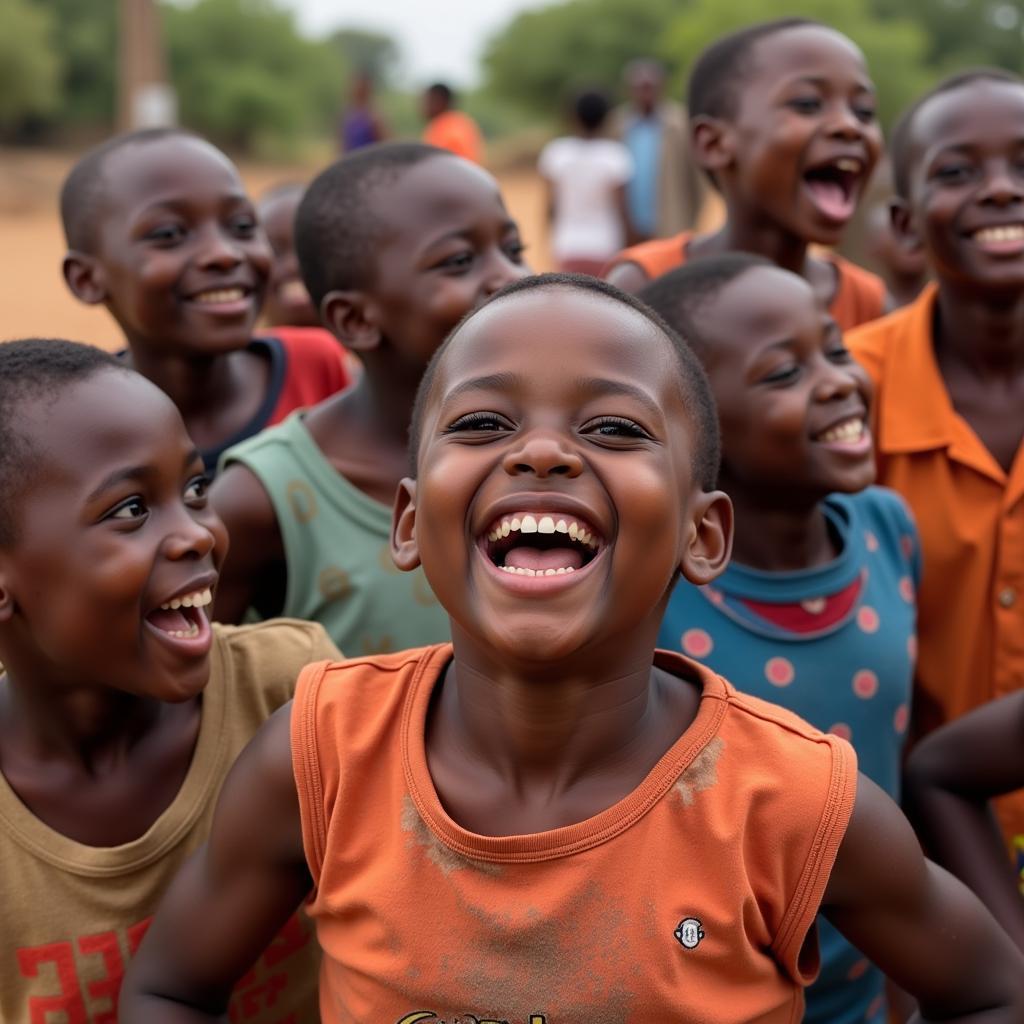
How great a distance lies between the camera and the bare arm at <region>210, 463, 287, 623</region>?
2625 mm

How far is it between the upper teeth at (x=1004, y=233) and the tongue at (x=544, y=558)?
5.80 feet

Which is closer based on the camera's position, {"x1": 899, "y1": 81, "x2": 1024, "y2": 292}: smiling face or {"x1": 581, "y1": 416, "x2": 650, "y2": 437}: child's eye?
{"x1": 581, "y1": 416, "x2": 650, "y2": 437}: child's eye

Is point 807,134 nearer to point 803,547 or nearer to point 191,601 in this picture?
point 803,547

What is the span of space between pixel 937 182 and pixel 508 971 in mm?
2162

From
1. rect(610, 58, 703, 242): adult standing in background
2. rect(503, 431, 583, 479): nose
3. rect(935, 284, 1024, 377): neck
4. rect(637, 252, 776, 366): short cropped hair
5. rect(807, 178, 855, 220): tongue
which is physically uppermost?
rect(503, 431, 583, 479): nose

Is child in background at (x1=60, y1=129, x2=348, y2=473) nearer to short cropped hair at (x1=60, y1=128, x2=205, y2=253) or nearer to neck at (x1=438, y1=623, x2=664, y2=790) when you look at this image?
short cropped hair at (x1=60, y1=128, x2=205, y2=253)

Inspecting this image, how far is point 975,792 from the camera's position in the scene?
227 cm

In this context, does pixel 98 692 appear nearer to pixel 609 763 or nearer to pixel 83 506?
pixel 83 506

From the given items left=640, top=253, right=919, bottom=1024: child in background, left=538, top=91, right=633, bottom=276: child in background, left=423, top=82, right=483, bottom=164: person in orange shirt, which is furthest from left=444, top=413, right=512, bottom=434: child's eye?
left=423, top=82, right=483, bottom=164: person in orange shirt

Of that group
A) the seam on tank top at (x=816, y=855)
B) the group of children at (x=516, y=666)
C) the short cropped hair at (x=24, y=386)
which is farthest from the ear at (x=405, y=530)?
the seam on tank top at (x=816, y=855)

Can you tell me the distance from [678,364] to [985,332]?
152 cm

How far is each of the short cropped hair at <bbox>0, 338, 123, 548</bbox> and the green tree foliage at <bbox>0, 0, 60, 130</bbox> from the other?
3004cm

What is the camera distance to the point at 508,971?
1.65 m

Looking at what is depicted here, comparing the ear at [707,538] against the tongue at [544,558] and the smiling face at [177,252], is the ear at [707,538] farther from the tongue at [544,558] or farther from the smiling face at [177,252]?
the smiling face at [177,252]
